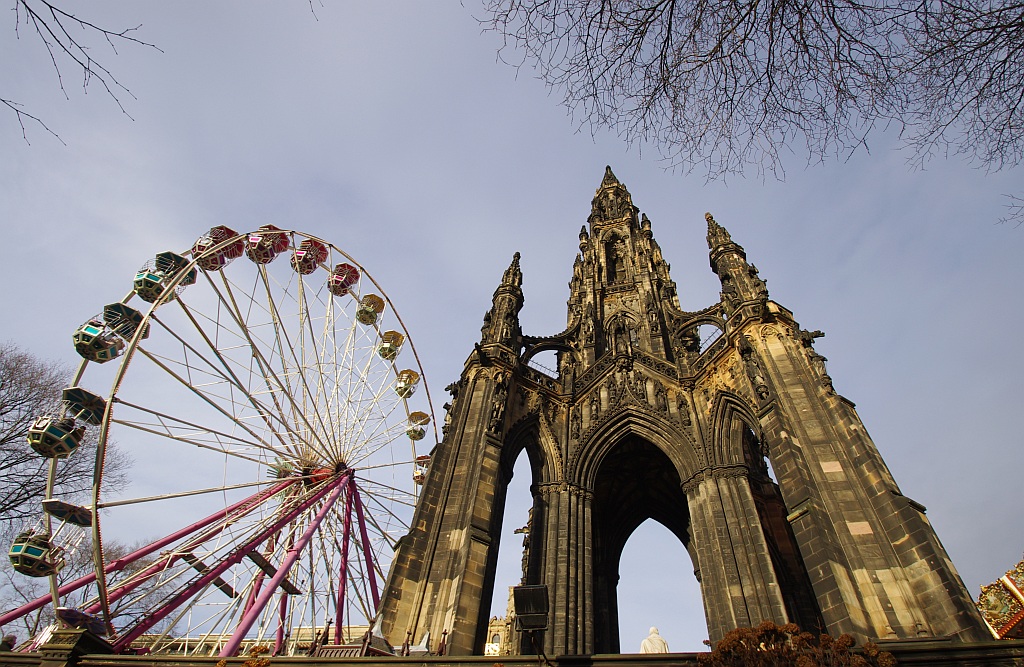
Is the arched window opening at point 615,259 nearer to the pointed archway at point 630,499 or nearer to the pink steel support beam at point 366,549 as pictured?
the pointed archway at point 630,499

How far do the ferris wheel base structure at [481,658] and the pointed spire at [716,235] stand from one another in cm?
1408

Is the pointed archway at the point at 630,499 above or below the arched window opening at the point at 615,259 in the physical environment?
below

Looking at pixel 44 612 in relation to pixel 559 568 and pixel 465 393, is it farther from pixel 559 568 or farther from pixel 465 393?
pixel 559 568

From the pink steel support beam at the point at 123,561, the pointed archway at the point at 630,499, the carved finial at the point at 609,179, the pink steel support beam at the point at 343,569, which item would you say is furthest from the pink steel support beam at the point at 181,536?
the carved finial at the point at 609,179

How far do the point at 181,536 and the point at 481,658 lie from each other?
996cm

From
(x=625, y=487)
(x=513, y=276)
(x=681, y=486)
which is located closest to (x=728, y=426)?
(x=681, y=486)

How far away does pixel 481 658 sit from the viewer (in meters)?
8.30

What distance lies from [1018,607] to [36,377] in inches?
944

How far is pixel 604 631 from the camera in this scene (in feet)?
51.1

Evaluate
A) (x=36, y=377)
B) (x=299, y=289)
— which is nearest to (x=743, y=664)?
(x=299, y=289)

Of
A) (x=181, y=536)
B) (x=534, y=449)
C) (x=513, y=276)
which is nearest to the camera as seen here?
(x=181, y=536)

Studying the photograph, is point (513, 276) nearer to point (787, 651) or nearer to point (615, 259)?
point (615, 259)

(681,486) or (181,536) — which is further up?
(681,486)

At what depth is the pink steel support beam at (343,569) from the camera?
15.3 metres
